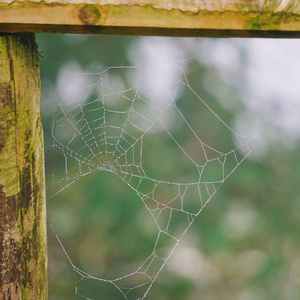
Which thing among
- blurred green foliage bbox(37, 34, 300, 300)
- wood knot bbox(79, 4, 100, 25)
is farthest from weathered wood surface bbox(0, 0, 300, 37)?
blurred green foliage bbox(37, 34, 300, 300)

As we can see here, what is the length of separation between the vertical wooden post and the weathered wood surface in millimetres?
69

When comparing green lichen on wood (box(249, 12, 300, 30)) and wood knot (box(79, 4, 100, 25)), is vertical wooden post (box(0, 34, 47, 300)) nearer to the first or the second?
wood knot (box(79, 4, 100, 25))

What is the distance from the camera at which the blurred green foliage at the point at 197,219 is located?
9.83 ft

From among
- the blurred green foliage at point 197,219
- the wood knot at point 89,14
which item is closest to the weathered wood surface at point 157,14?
the wood knot at point 89,14

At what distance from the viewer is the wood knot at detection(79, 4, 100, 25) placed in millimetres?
517

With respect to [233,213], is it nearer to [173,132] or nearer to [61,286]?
[173,132]

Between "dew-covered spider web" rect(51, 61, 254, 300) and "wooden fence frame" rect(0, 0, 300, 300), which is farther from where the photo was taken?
"dew-covered spider web" rect(51, 61, 254, 300)

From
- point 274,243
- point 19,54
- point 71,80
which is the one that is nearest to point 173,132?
point 71,80

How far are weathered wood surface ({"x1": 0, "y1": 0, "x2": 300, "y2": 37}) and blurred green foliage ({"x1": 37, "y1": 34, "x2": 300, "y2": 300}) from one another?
2229 mm

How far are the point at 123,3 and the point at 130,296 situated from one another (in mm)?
3250

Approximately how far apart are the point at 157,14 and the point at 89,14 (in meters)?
0.07

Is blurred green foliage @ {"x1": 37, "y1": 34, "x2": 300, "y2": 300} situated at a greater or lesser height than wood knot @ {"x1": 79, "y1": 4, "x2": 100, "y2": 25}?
lesser

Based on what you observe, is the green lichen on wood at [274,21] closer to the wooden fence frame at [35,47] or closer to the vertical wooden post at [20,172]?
the wooden fence frame at [35,47]

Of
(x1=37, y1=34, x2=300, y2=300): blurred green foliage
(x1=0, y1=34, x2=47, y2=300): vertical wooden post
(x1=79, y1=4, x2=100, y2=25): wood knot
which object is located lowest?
(x1=37, y1=34, x2=300, y2=300): blurred green foliage
